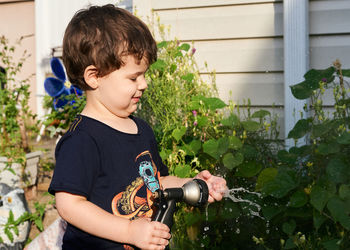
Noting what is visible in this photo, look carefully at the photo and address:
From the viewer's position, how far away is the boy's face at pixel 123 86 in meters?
1.75

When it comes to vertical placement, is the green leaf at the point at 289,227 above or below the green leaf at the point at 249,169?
below

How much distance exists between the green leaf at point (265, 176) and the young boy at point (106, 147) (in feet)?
2.63

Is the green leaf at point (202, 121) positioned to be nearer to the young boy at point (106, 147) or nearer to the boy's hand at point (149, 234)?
the young boy at point (106, 147)

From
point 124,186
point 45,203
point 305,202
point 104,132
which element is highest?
point 104,132

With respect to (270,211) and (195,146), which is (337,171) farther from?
(195,146)

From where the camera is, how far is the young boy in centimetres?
160

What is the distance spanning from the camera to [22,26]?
6652mm

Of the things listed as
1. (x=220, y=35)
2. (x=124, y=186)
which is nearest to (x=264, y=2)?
(x=220, y=35)

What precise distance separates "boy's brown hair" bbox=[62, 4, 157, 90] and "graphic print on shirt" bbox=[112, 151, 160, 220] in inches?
13.5

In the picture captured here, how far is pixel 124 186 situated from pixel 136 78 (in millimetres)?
371

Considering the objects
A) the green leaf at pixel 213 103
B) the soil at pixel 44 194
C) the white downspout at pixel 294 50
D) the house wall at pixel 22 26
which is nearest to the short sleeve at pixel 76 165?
the green leaf at pixel 213 103

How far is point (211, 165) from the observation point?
296 cm

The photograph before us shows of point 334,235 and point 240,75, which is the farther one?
point 240,75

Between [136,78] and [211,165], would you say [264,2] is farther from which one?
[136,78]
